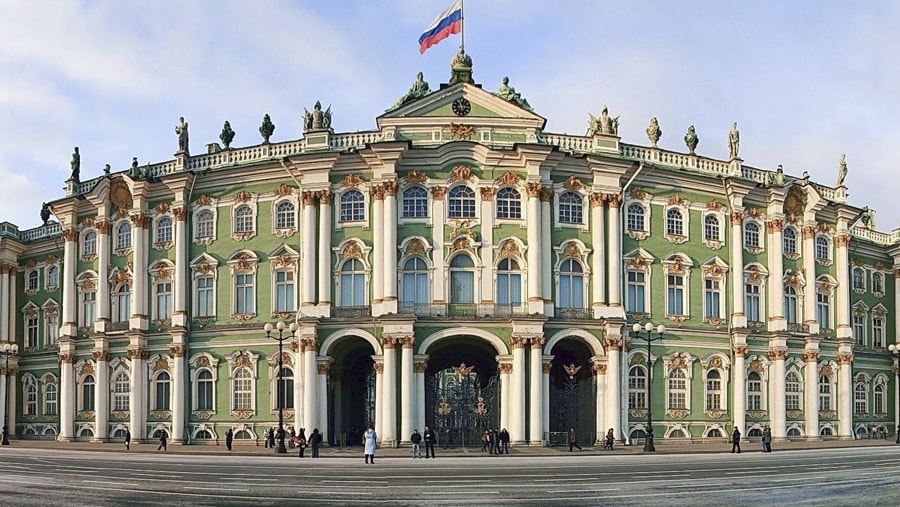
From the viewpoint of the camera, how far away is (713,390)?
60000 mm

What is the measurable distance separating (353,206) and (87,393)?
22.0m

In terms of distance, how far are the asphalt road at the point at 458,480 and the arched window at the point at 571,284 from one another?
1210 cm

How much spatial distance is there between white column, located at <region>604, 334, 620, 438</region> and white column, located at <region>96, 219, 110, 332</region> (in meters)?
29.9

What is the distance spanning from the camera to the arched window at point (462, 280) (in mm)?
55156

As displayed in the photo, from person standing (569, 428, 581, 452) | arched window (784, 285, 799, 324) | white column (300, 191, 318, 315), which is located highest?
white column (300, 191, 318, 315)

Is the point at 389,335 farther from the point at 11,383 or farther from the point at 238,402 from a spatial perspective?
the point at 11,383

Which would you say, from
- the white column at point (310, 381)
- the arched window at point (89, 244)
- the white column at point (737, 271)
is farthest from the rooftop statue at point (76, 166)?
the white column at point (737, 271)

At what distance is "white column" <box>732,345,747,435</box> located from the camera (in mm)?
59562

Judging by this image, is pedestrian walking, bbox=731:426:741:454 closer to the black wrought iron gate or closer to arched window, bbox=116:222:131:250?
the black wrought iron gate

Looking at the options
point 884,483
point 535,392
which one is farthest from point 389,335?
point 884,483

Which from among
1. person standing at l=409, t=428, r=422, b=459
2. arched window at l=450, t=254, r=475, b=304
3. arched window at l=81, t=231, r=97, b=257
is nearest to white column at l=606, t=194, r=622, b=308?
arched window at l=450, t=254, r=475, b=304

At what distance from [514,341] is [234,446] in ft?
53.0

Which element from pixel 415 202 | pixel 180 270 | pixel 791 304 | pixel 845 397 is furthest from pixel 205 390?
pixel 845 397

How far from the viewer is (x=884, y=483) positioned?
2912 cm
